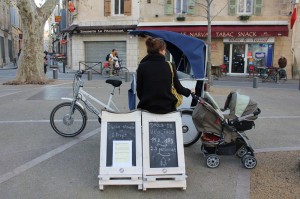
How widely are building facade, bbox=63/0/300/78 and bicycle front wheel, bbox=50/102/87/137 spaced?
48.8 feet

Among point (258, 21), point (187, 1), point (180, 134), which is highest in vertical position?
point (187, 1)

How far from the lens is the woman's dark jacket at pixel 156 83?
409 centimetres

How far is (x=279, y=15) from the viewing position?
20.5m

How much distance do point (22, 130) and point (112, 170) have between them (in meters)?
3.41

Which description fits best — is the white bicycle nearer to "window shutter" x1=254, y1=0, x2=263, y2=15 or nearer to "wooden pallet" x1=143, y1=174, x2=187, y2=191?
"wooden pallet" x1=143, y1=174, x2=187, y2=191

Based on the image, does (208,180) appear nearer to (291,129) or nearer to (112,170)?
(112,170)

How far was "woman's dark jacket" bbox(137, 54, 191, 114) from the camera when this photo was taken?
4094 millimetres

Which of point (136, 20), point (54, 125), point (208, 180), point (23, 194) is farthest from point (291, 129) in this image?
point (136, 20)

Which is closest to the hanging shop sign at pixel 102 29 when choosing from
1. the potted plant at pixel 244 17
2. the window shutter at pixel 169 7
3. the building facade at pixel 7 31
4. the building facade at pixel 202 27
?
the building facade at pixel 202 27

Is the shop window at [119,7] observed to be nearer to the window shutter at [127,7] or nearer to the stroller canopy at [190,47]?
the window shutter at [127,7]

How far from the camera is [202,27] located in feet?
69.8

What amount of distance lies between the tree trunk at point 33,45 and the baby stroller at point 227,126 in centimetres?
1165

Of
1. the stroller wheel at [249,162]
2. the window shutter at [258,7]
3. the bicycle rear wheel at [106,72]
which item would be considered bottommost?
the stroller wheel at [249,162]

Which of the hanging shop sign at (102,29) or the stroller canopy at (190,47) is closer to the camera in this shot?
the stroller canopy at (190,47)
